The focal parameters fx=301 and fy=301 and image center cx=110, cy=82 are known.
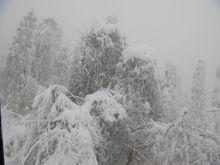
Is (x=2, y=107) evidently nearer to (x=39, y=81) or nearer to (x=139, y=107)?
(x=39, y=81)

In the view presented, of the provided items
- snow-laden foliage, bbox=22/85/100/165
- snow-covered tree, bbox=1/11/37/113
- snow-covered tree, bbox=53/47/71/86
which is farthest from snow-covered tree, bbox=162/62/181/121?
snow-covered tree, bbox=1/11/37/113

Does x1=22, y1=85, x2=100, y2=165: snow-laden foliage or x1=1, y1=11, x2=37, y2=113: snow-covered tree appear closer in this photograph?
x1=22, y1=85, x2=100, y2=165: snow-laden foliage

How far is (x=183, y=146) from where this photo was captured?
2.06 m

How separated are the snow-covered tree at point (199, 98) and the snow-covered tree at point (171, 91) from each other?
0.37ft

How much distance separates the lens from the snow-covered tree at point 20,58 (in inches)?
82.2

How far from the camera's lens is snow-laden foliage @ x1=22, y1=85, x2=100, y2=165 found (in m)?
1.93

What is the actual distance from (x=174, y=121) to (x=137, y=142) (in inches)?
11.6

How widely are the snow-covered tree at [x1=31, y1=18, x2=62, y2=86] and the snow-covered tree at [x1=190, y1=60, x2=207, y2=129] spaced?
100 cm

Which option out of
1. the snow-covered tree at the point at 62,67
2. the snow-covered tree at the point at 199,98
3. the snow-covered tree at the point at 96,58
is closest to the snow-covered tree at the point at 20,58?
the snow-covered tree at the point at 62,67

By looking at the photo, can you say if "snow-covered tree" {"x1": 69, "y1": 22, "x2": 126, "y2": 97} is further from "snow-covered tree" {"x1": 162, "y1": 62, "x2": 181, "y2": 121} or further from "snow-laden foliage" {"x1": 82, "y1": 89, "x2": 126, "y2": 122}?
"snow-covered tree" {"x1": 162, "y1": 62, "x2": 181, "y2": 121}

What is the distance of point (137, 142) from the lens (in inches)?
82.5

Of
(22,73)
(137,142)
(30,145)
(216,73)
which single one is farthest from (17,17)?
(216,73)

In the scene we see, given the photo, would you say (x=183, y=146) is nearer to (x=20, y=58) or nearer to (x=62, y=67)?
(x=62, y=67)

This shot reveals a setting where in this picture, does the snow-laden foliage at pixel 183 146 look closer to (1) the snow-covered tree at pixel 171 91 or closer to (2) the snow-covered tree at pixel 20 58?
(1) the snow-covered tree at pixel 171 91
